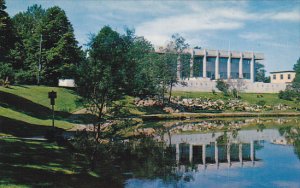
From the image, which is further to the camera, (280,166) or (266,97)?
(266,97)

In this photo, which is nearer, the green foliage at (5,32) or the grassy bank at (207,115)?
the green foliage at (5,32)

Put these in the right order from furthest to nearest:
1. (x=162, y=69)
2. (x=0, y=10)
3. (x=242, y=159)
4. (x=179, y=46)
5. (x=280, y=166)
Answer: (x=179, y=46) < (x=162, y=69) < (x=0, y=10) < (x=242, y=159) < (x=280, y=166)

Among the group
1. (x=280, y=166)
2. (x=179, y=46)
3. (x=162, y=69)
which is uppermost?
(x=179, y=46)

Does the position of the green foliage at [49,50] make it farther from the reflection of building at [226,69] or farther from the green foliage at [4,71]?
the reflection of building at [226,69]

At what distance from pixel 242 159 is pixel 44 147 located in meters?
13.4

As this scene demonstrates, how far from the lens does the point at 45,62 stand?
6600 cm

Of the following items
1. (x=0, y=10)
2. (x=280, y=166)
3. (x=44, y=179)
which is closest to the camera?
(x=44, y=179)

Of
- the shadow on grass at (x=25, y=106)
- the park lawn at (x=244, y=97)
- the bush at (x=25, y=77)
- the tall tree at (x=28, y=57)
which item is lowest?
the shadow on grass at (x=25, y=106)

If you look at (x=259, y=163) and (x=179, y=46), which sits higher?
Result: (x=179, y=46)

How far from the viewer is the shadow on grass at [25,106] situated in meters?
39.5

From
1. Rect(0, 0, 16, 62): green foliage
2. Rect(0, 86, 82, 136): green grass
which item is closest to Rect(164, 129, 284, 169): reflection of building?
Rect(0, 86, 82, 136): green grass

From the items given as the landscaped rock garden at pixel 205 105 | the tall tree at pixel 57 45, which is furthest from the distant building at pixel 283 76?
the tall tree at pixel 57 45

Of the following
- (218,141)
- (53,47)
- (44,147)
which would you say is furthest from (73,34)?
(44,147)

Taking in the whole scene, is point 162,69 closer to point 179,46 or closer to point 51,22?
point 179,46
